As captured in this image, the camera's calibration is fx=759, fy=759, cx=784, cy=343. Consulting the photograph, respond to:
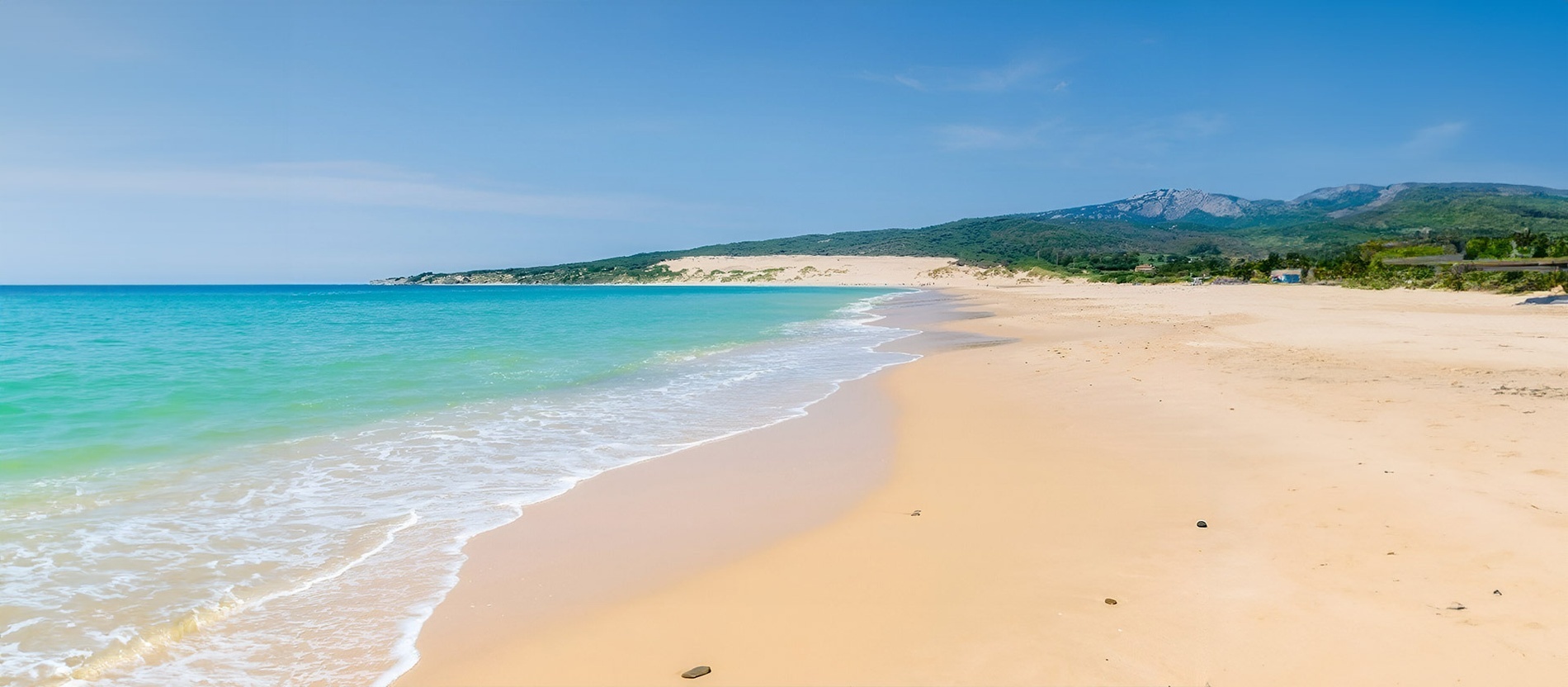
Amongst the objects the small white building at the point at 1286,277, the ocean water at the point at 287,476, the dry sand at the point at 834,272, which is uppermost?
the dry sand at the point at 834,272

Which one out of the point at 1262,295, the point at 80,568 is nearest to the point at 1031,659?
the point at 80,568

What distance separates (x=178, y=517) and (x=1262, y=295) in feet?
153

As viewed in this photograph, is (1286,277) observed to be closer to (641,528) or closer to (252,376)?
(252,376)

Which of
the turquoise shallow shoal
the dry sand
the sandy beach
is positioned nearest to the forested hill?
the dry sand

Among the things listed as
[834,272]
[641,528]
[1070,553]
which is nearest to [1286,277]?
[1070,553]

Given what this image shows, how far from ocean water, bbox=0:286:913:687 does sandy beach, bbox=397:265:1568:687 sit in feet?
2.15

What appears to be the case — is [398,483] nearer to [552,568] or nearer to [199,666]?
[552,568]

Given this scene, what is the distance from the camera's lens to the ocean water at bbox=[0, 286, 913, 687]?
405cm

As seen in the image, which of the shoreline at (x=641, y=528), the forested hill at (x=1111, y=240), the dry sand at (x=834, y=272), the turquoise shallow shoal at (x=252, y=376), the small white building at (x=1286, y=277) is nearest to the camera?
the shoreline at (x=641, y=528)

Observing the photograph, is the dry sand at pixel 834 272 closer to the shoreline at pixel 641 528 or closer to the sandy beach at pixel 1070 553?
the sandy beach at pixel 1070 553

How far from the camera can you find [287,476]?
24.6 feet

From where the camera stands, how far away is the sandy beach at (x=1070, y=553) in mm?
3502

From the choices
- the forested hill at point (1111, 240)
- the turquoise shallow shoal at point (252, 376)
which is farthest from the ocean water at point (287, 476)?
the forested hill at point (1111, 240)

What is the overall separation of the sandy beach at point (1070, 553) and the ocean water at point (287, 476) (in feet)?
2.15
